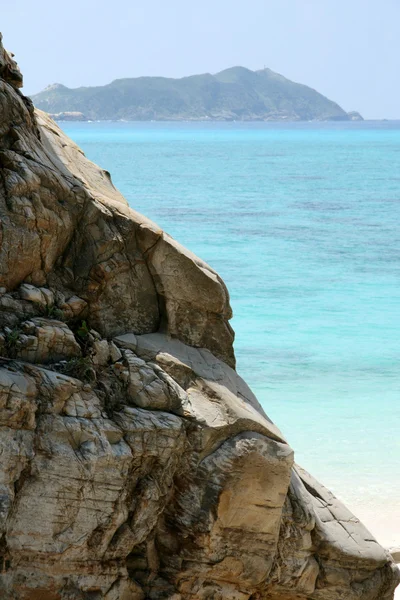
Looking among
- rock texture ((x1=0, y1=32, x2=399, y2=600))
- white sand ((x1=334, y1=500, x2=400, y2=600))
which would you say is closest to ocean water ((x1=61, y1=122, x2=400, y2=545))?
white sand ((x1=334, y1=500, x2=400, y2=600))

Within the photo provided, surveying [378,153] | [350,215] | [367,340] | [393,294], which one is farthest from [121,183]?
[378,153]

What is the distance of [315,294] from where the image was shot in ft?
89.0

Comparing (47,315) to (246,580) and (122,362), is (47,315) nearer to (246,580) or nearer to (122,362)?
(122,362)

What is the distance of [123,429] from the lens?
23.5ft

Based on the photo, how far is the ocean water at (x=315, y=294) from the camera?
48.6 ft

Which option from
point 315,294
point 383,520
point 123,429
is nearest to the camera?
point 123,429

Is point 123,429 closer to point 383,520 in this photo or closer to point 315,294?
point 383,520

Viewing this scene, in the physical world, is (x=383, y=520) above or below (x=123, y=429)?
below

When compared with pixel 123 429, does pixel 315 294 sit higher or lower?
lower

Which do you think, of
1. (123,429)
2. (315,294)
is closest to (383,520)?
(123,429)

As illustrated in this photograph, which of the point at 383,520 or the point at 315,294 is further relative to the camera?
the point at 315,294

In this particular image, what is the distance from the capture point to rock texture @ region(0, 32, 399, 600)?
685 cm

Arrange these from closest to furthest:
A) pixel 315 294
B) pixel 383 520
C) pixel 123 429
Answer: pixel 123 429 → pixel 383 520 → pixel 315 294

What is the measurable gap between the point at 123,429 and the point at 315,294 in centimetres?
2031
